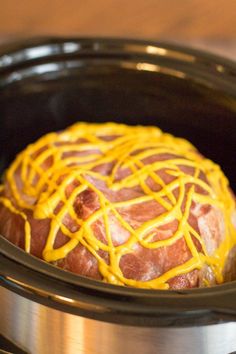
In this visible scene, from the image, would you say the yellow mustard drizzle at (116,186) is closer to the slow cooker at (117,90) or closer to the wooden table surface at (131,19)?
the slow cooker at (117,90)

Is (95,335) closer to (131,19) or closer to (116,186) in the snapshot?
(116,186)

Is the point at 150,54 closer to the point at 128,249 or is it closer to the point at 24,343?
the point at 128,249

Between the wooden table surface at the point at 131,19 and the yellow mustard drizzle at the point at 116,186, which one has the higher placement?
the wooden table surface at the point at 131,19

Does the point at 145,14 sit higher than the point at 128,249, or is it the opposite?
the point at 145,14

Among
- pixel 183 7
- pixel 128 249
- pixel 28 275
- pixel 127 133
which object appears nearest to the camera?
pixel 28 275

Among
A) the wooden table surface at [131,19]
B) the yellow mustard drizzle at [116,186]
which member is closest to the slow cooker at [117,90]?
the yellow mustard drizzle at [116,186]

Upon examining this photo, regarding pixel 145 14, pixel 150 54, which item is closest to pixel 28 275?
pixel 150 54
